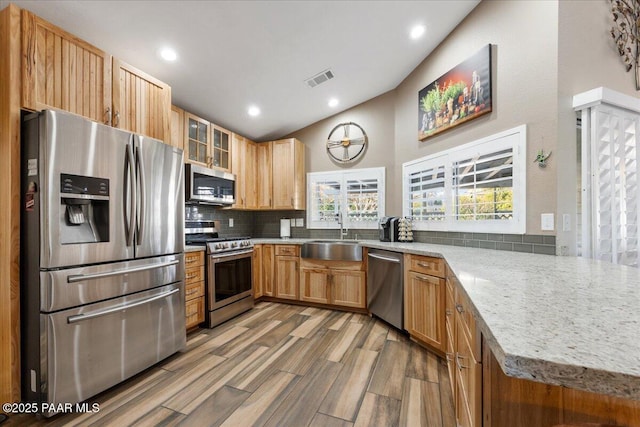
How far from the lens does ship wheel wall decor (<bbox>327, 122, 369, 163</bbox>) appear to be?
3.95 meters

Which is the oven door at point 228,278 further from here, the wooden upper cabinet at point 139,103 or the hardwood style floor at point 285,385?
the wooden upper cabinet at point 139,103

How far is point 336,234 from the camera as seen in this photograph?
4.04 metres

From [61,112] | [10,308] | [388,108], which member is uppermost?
[388,108]

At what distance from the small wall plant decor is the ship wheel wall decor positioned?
2.43 metres

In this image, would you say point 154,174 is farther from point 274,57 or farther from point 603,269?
point 603,269

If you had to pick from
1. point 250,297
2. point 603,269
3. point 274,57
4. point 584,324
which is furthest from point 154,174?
point 603,269

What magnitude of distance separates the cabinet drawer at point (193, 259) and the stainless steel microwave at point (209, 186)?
616mm

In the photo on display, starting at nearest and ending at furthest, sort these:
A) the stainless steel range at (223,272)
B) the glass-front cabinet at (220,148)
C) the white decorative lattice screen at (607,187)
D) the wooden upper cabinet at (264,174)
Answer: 1. the white decorative lattice screen at (607,187)
2. the stainless steel range at (223,272)
3. the glass-front cabinet at (220,148)
4. the wooden upper cabinet at (264,174)

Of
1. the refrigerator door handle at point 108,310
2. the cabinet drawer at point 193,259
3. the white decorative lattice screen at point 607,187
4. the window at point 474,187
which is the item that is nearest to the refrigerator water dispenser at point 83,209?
the refrigerator door handle at point 108,310

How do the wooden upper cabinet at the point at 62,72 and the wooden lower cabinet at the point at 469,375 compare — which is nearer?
the wooden lower cabinet at the point at 469,375

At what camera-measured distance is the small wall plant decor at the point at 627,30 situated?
6.71 ft

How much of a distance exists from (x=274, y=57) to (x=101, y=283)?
7.73ft

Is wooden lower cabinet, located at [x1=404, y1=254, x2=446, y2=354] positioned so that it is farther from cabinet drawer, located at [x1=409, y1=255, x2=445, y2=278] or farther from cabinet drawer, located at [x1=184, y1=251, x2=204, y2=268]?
cabinet drawer, located at [x1=184, y1=251, x2=204, y2=268]

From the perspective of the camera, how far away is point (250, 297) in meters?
3.44
